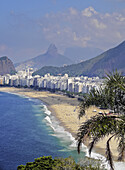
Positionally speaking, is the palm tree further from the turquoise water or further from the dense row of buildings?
the dense row of buildings

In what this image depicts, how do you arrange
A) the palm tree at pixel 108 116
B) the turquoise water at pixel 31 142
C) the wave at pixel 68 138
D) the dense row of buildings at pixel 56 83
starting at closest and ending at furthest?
the palm tree at pixel 108 116, the wave at pixel 68 138, the turquoise water at pixel 31 142, the dense row of buildings at pixel 56 83

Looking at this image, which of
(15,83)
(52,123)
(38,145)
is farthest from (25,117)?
(15,83)

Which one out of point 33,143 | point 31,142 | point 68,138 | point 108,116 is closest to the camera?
point 108,116

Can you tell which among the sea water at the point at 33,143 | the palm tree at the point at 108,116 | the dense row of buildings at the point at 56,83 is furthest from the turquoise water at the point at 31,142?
the dense row of buildings at the point at 56,83

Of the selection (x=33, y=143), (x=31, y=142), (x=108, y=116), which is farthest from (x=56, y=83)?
(x=108, y=116)

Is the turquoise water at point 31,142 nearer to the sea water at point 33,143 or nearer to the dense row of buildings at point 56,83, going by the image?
the sea water at point 33,143

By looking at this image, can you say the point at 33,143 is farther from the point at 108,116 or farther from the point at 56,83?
the point at 56,83

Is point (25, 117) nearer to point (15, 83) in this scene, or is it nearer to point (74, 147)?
point (74, 147)

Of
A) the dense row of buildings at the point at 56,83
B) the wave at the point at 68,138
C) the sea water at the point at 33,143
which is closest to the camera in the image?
the wave at the point at 68,138

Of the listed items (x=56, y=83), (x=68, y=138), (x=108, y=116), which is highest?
(x=56, y=83)
